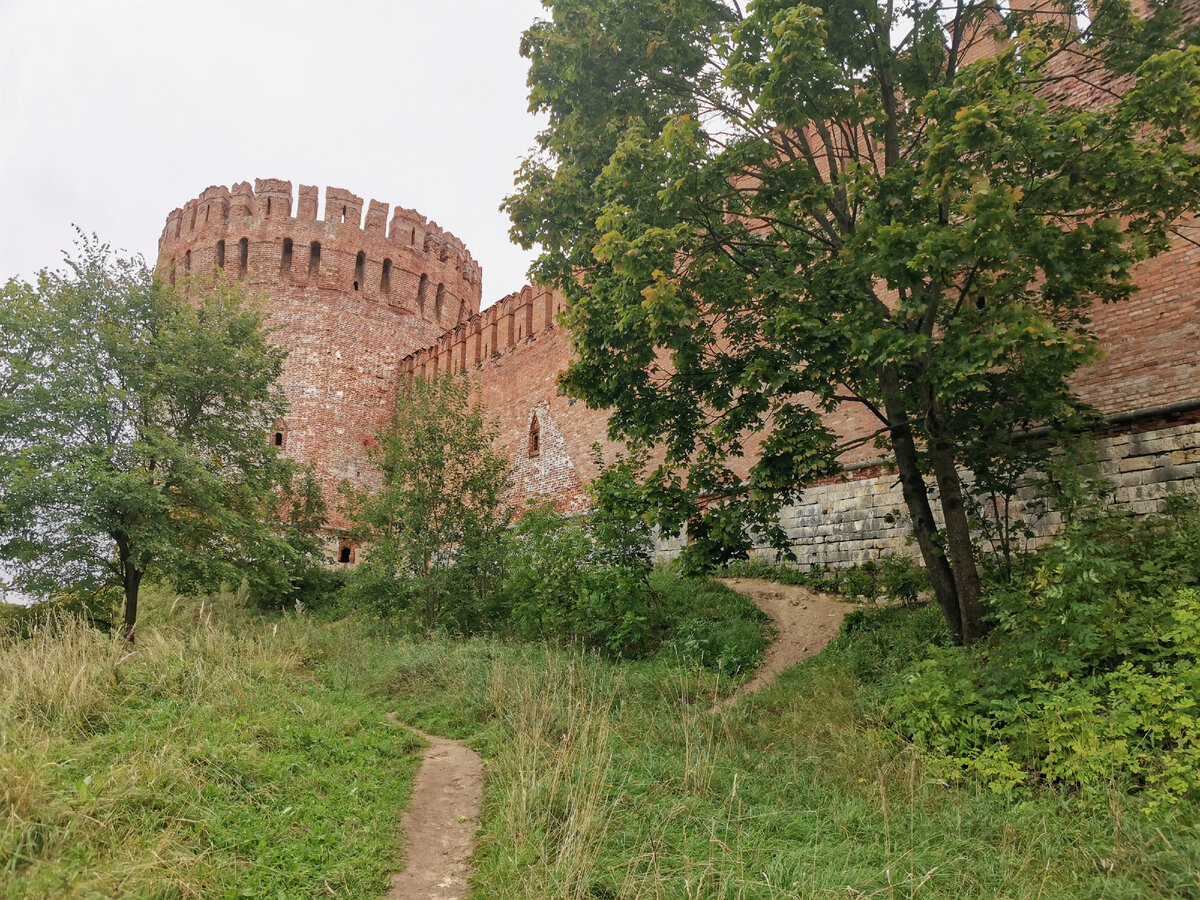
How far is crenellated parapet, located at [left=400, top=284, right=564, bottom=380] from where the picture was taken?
2061 cm

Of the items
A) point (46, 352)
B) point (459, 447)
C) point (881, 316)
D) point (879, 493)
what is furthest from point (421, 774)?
point (46, 352)

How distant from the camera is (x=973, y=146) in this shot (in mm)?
5395

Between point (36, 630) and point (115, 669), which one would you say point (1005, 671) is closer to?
point (115, 669)

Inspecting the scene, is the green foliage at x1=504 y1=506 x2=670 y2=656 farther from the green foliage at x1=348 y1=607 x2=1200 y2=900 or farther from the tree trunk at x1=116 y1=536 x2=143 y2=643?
the tree trunk at x1=116 y1=536 x2=143 y2=643

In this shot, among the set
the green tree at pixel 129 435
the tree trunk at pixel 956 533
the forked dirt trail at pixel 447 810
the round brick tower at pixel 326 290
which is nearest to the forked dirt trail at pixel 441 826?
the forked dirt trail at pixel 447 810

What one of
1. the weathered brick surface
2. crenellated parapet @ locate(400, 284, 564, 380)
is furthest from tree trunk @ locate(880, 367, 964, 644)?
crenellated parapet @ locate(400, 284, 564, 380)

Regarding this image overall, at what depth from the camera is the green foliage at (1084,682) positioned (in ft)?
15.5

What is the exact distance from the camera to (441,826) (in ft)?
15.6

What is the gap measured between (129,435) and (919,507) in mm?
10687

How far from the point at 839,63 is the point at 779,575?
7.29m

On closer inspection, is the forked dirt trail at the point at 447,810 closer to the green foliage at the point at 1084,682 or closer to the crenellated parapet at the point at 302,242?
the green foliage at the point at 1084,682

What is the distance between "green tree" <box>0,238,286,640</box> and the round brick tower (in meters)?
11.5

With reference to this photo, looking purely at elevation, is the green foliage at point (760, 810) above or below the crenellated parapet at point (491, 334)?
below

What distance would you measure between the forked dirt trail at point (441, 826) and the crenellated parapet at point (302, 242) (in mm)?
21994
